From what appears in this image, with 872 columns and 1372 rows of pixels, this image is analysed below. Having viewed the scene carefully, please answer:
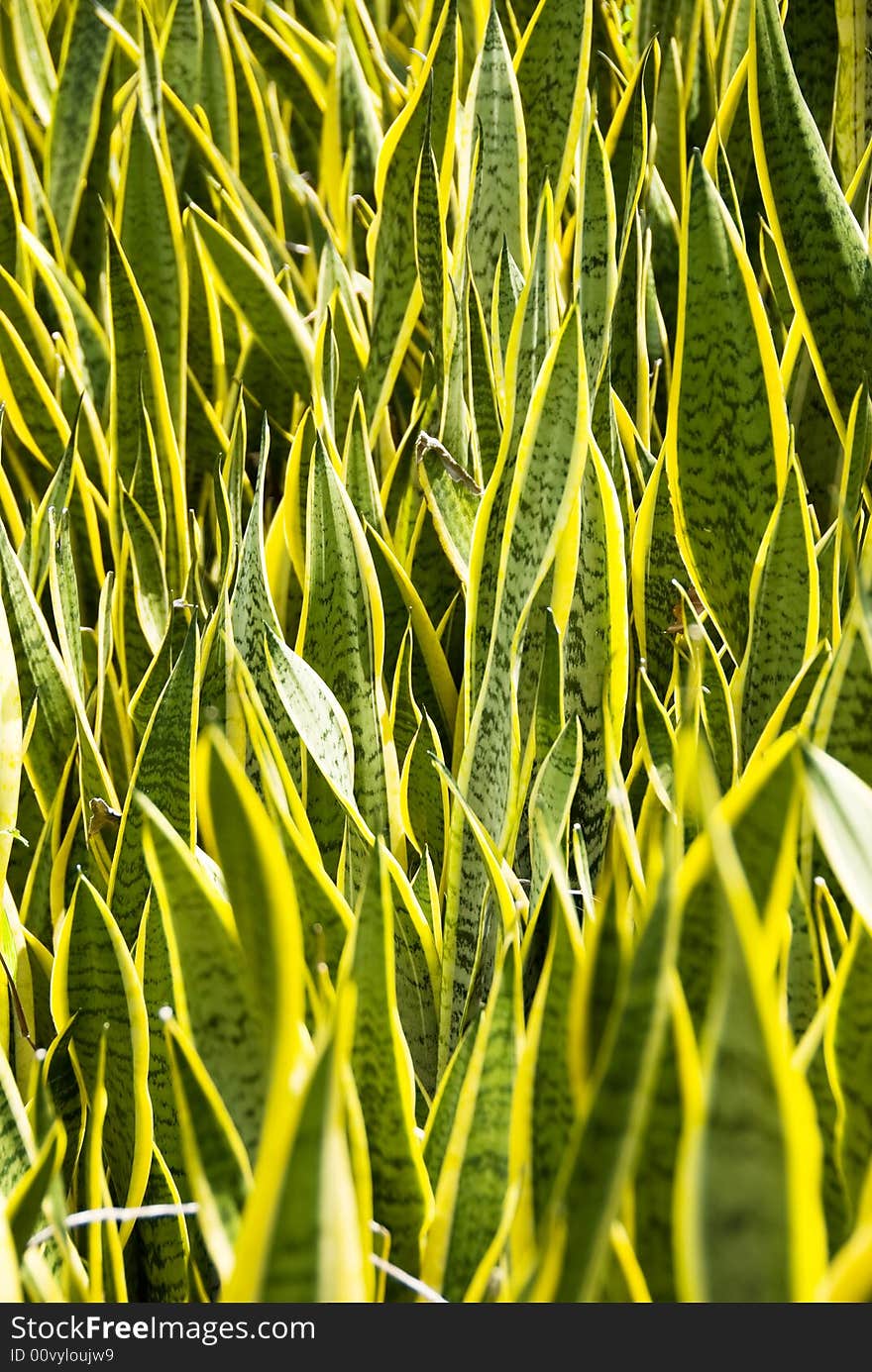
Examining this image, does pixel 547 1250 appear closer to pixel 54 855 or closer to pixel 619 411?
pixel 54 855

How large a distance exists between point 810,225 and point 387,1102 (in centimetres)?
51

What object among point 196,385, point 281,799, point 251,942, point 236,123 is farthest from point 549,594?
point 236,123

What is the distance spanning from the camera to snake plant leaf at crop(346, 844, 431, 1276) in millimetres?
353

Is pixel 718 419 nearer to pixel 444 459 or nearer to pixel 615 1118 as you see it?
pixel 444 459

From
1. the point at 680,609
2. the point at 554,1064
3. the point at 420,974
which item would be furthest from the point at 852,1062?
the point at 680,609

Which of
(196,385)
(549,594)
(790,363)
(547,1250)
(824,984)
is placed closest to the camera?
(547,1250)

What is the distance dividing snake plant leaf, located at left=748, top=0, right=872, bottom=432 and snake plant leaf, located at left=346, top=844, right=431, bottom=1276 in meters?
0.43

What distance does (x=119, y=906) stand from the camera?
1.67 ft

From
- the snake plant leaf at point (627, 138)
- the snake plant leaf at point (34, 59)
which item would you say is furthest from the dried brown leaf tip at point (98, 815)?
the snake plant leaf at point (34, 59)

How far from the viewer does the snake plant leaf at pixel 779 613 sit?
525 mm

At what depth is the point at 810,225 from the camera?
0.65 meters

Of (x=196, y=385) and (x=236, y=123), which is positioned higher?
(x=236, y=123)

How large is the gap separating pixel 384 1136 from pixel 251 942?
0.10m
